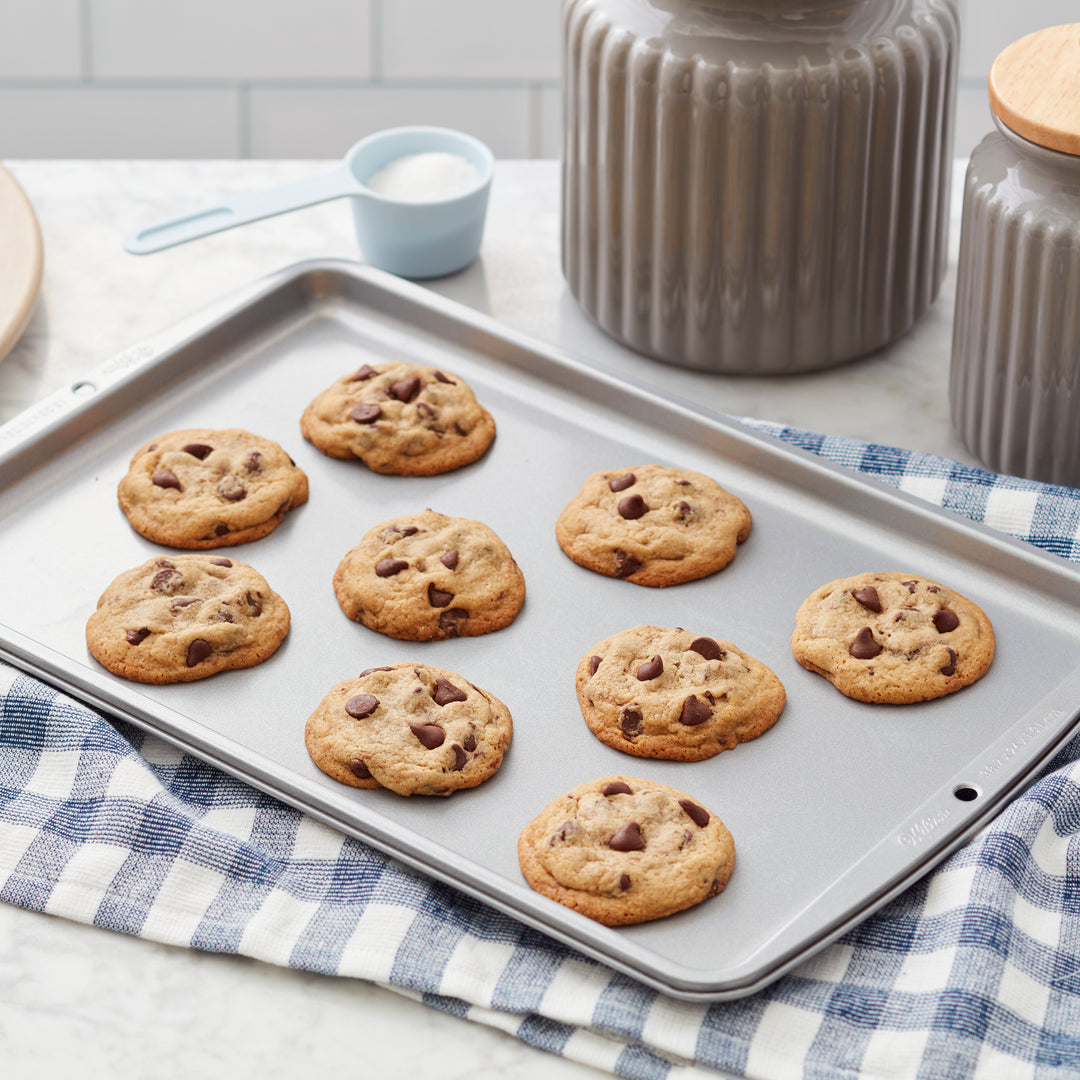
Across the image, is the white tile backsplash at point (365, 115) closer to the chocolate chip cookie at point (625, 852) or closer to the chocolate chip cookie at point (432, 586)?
the chocolate chip cookie at point (432, 586)

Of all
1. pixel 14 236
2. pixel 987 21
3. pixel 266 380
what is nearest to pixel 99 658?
pixel 266 380

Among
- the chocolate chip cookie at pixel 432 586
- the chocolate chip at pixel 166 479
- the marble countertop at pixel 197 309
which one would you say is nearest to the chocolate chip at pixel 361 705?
the chocolate chip cookie at pixel 432 586

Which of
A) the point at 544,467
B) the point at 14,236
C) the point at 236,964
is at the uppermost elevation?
the point at 14,236

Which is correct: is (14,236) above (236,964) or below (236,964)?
above

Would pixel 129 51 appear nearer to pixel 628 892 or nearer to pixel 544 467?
pixel 544 467

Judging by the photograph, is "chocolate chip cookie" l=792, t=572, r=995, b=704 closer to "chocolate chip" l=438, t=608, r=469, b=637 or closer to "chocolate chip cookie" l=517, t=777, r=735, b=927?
"chocolate chip cookie" l=517, t=777, r=735, b=927

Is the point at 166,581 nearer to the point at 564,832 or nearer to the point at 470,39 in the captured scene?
the point at 564,832

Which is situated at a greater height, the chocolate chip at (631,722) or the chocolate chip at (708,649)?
the chocolate chip at (708,649)
